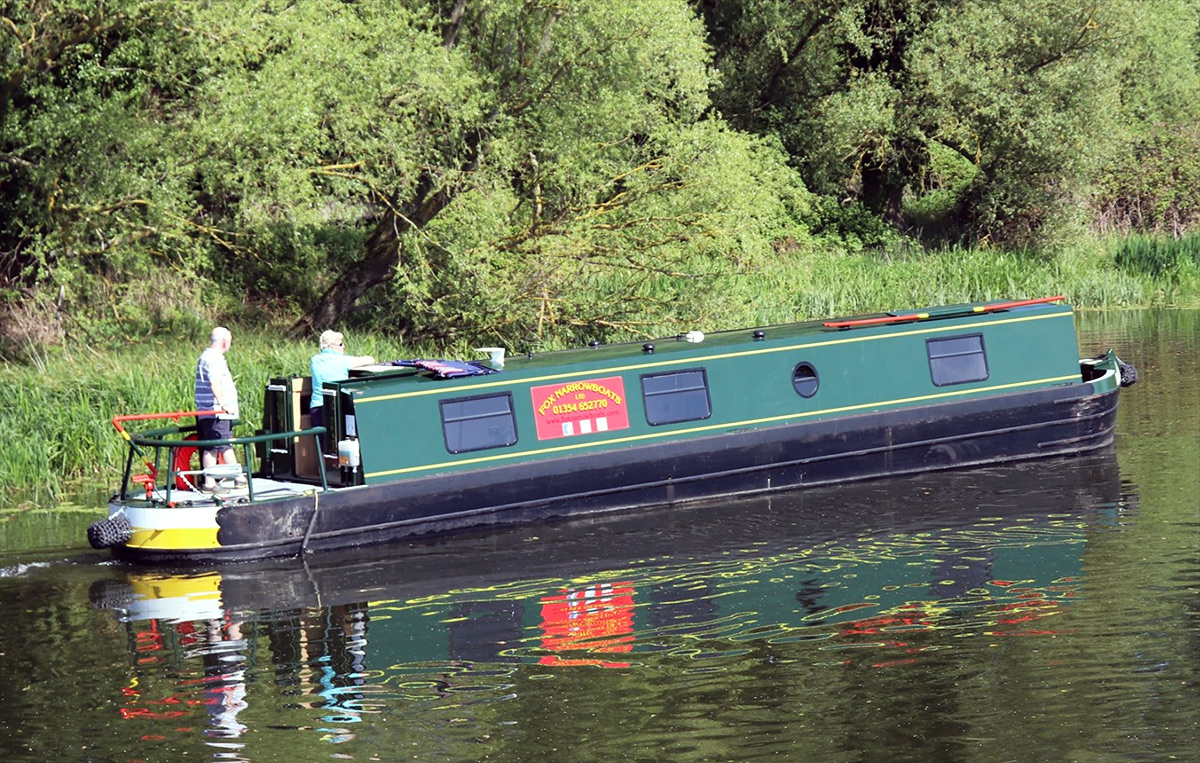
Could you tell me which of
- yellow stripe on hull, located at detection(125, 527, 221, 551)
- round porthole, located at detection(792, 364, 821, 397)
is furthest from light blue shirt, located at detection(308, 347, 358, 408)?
round porthole, located at detection(792, 364, 821, 397)

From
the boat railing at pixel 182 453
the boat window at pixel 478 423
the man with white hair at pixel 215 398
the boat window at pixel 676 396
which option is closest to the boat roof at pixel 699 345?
the boat window at pixel 676 396

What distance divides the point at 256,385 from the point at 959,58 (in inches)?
850

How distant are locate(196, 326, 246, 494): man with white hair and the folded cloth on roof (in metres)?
2.00

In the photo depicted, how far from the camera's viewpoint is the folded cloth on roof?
16.6 m

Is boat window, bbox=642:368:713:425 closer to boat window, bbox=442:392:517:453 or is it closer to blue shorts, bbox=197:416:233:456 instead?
boat window, bbox=442:392:517:453

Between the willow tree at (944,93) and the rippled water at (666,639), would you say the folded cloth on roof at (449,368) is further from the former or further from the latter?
the willow tree at (944,93)

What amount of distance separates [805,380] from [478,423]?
3.89 meters

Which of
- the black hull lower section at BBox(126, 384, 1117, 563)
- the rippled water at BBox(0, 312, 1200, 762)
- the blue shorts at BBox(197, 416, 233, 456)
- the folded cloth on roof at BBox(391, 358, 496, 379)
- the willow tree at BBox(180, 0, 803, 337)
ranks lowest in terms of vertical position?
the rippled water at BBox(0, 312, 1200, 762)

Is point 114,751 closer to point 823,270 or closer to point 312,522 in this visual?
point 312,522

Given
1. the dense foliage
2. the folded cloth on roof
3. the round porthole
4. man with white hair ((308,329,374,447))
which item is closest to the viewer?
man with white hair ((308,329,374,447))

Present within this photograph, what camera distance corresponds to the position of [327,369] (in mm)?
16359

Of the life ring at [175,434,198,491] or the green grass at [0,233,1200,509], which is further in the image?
the green grass at [0,233,1200,509]

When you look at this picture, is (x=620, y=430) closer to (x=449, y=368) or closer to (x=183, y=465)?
(x=449, y=368)

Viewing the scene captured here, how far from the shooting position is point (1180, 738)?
9.66m
